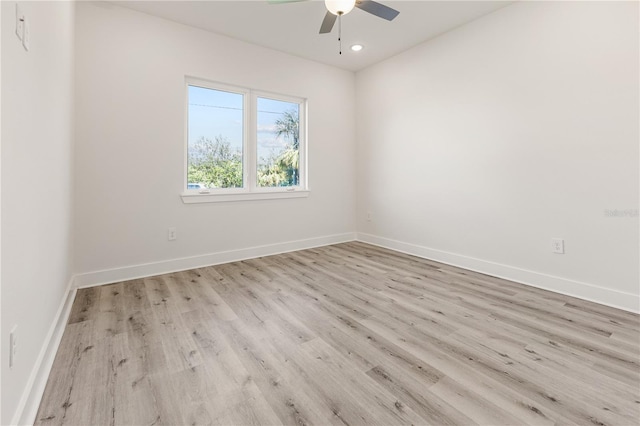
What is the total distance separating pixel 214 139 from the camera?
11.6ft

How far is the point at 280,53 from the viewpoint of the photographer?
3.86 meters

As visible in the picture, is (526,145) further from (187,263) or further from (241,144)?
(187,263)

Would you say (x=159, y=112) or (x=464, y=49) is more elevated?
(x=464, y=49)

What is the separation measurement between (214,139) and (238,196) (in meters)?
0.72

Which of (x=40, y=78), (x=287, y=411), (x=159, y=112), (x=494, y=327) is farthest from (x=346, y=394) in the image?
(x=159, y=112)

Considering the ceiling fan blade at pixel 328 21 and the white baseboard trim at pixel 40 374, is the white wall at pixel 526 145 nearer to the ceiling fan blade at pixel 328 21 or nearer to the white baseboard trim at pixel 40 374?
the ceiling fan blade at pixel 328 21

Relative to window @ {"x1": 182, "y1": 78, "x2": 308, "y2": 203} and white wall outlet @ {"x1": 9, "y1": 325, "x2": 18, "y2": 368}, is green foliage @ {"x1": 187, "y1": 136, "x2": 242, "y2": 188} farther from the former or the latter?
white wall outlet @ {"x1": 9, "y1": 325, "x2": 18, "y2": 368}

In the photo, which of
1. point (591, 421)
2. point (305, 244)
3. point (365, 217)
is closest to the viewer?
point (591, 421)

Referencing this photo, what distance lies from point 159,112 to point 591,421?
3.80 meters

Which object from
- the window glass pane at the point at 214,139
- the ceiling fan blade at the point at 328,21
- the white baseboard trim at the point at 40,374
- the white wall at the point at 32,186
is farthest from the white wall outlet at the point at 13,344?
the ceiling fan blade at the point at 328,21

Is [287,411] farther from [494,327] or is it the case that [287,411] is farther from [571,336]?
[571,336]

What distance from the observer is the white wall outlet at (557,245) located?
103 inches

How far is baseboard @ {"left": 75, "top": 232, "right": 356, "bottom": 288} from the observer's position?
2799 millimetres

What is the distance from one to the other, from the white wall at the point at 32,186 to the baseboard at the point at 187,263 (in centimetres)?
62
